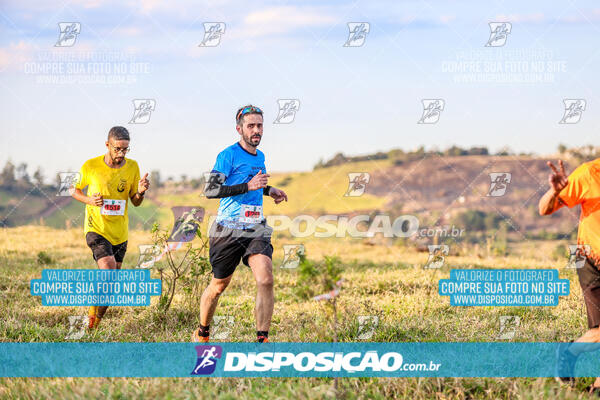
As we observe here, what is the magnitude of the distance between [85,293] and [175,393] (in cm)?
369

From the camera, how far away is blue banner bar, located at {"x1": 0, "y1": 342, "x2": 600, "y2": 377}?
18.0ft

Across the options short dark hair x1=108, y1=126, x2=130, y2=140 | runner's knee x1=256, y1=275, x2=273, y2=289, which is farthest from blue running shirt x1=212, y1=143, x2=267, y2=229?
short dark hair x1=108, y1=126, x2=130, y2=140

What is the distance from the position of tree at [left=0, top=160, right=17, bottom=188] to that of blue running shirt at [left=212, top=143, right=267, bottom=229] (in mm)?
14773

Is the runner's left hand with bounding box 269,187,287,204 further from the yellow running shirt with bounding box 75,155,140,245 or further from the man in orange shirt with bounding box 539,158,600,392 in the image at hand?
the man in orange shirt with bounding box 539,158,600,392

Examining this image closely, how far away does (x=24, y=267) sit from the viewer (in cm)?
1094

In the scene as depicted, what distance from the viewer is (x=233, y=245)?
621cm

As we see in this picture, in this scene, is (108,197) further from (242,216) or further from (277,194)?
(277,194)

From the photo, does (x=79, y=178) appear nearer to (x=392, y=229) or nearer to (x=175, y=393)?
(x=175, y=393)

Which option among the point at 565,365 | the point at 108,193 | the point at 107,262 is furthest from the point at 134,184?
the point at 565,365

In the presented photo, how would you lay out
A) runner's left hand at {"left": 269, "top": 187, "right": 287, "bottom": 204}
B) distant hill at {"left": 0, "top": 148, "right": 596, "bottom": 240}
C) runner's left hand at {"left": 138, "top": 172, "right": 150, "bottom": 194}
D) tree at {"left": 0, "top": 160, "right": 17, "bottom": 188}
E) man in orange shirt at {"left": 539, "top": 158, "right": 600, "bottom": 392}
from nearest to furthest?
Result: man in orange shirt at {"left": 539, "top": 158, "right": 600, "bottom": 392} < runner's left hand at {"left": 269, "top": 187, "right": 287, "bottom": 204} < runner's left hand at {"left": 138, "top": 172, "right": 150, "bottom": 194} < tree at {"left": 0, "top": 160, "right": 17, "bottom": 188} < distant hill at {"left": 0, "top": 148, "right": 596, "bottom": 240}

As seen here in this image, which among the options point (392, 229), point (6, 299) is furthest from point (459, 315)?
point (6, 299)

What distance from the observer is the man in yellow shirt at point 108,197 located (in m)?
7.12

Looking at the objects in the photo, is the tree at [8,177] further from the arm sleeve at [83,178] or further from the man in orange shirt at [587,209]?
the man in orange shirt at [587,209]

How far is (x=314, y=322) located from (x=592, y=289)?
3.06 meters
